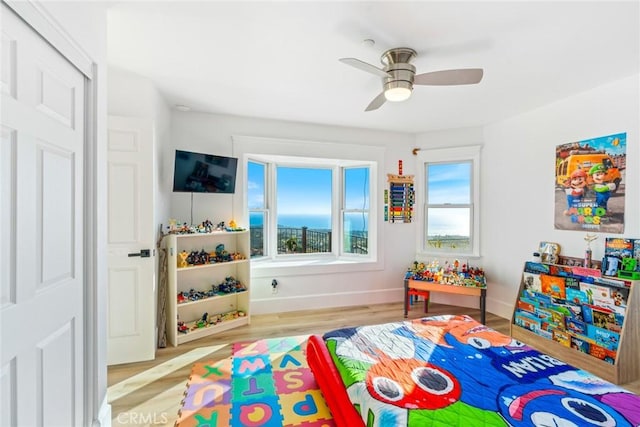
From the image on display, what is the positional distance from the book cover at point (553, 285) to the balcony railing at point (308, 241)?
219 centimetres

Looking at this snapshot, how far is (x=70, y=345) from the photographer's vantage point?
145 centimetres

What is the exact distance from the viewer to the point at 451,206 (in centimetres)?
429

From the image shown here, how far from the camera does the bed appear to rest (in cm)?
133

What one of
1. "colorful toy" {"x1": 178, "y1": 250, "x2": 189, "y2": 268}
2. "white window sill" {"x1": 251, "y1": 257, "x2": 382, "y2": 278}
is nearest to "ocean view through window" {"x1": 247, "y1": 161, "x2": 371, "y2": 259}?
"white window sill" {"x1": 251, "y1": 257, "x2": 382, "y2": 278}

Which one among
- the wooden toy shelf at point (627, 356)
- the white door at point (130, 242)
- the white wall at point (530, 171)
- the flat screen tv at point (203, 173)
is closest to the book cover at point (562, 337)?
the wooden toy shelf at point (627, 356)

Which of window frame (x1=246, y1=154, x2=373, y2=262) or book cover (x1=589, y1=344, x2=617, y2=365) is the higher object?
window frame (x1=246, y1=154, x2=373, y2=262)

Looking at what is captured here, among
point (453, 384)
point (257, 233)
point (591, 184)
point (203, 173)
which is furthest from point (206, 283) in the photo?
point (591, 184)

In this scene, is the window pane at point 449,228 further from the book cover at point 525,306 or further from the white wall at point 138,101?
the white wall at point 138,101

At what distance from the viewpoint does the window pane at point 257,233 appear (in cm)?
417

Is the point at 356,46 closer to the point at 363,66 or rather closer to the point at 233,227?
the point at 363,66

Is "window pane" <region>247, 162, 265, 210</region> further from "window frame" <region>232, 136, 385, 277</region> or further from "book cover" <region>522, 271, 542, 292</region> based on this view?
"book cover" <region>522, 271, 542, 292</region>

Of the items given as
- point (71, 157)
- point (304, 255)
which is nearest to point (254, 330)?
point (304, 255)

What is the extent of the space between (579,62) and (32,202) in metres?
3.64

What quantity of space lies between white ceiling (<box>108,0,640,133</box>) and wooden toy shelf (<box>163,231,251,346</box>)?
156 centimetres
